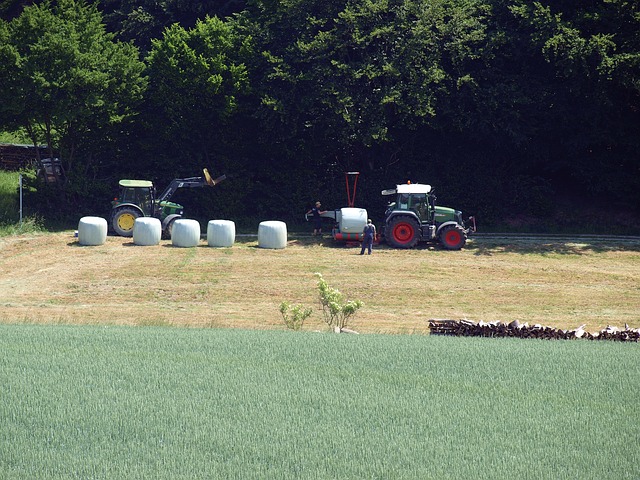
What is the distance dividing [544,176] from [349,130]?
10514 millimetres

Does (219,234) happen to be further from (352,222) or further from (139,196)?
(352,222)

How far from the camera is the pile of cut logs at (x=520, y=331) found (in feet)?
70.9

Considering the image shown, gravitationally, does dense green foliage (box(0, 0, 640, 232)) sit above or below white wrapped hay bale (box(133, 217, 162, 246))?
above

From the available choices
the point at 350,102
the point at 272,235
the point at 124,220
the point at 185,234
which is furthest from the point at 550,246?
the point at 124,220

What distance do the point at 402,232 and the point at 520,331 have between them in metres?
14.2

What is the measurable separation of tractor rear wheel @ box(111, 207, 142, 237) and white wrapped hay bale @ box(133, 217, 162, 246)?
62.0 inches

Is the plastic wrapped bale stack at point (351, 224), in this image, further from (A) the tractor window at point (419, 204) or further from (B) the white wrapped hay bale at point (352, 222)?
(A) the tractor window at point (419, 204)

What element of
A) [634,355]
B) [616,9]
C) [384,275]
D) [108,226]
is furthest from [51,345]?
[616,9]

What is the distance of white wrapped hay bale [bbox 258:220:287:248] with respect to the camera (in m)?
35.5

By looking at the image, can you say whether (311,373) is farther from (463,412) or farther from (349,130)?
(349,130)

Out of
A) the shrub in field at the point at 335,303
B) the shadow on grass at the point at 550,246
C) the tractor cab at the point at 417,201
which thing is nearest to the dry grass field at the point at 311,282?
the shadow on grass at the point at 550,246

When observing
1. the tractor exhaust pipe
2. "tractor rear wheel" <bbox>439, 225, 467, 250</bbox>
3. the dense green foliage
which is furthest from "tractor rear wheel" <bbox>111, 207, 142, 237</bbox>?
"tractor rear wheel" <bbox>439, 225, 467, 250</bbox>

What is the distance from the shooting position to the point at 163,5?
5159 centimetres

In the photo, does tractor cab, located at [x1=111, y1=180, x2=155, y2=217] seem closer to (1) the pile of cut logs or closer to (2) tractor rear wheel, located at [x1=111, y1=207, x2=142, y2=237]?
(2) tractor rear wheel, located at [x1=111, y1=207, x2=142, y2=237]
